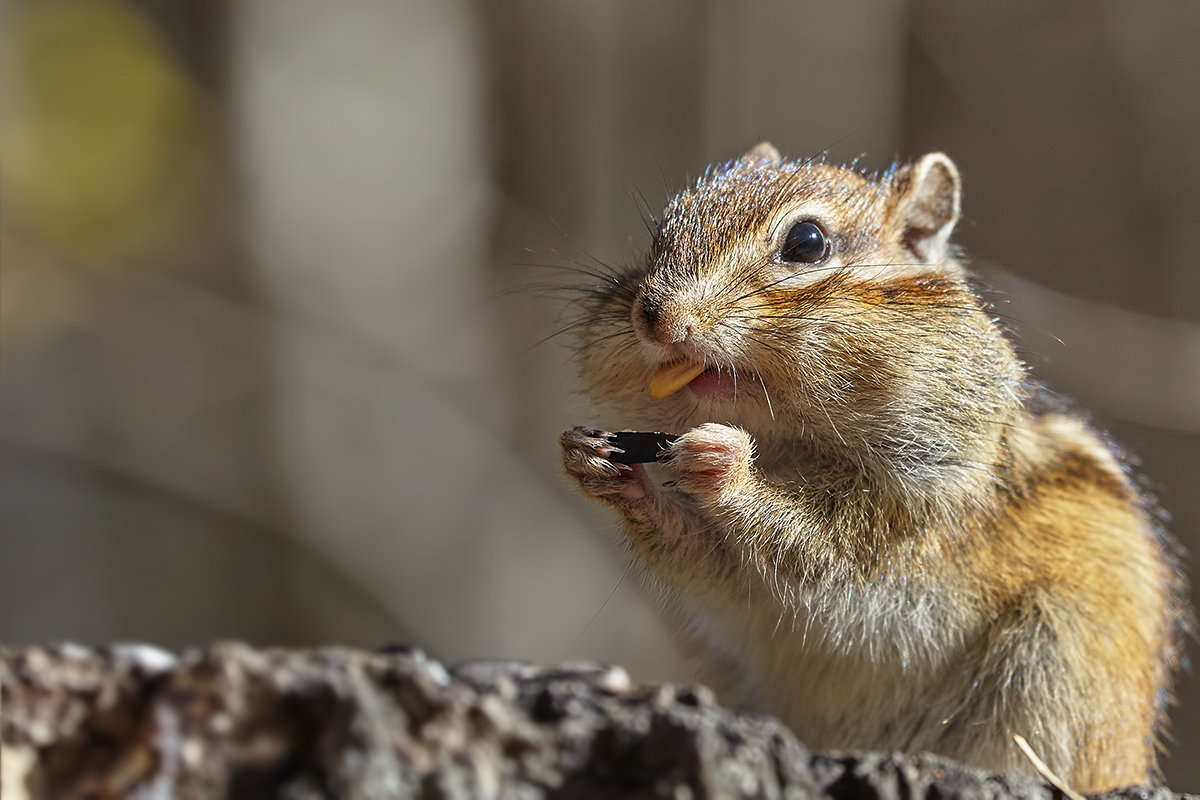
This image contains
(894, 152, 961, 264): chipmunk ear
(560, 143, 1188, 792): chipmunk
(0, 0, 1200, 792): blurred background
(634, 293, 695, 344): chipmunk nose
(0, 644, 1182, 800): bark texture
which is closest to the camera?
(0, 644, 1182, 800): bark texture

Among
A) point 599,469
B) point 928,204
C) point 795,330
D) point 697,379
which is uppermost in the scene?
point 928,204

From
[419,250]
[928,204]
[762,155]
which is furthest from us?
[419,250]

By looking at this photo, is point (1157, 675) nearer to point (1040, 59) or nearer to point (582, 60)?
point (1040, 59)

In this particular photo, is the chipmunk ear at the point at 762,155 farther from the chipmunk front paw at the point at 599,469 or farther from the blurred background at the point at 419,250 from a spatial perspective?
the blurred background at the point at 419,250

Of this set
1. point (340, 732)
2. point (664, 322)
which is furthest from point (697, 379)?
point (340, 732)

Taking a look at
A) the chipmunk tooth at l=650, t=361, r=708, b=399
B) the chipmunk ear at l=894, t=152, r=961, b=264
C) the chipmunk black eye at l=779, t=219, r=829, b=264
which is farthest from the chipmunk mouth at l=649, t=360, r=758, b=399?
the chipmunk ear at l=894, t=152, r=961, b=264

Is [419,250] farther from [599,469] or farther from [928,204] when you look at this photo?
[599,469]

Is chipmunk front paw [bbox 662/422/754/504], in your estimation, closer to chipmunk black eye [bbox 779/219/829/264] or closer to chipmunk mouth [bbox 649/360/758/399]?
chipmunk mouth [bbox 649/360/758/399]

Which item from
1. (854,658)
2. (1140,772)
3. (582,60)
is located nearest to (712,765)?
(854,658)
